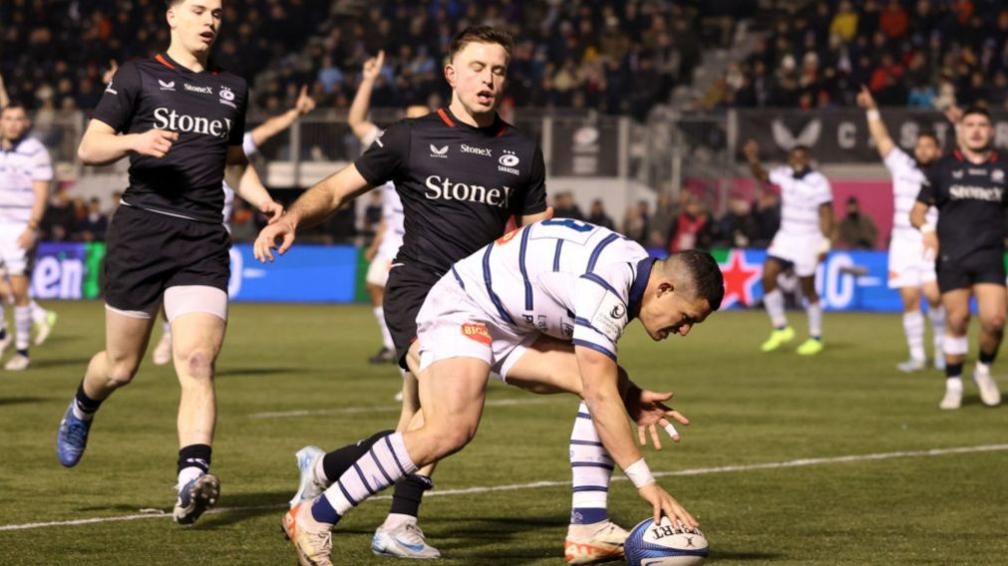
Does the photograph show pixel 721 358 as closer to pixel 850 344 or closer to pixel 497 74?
pixel 850 344

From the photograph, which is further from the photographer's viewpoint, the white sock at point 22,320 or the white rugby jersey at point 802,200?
the white rugby jersey at point 802,200

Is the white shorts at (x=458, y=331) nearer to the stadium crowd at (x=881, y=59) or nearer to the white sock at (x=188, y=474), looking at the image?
the white sock at (x=188, y=474)

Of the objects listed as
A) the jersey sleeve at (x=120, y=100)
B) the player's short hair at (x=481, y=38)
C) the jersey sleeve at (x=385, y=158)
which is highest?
the player's short hair at (x=481, y=38)

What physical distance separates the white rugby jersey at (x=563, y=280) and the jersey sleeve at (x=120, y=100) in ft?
7.33

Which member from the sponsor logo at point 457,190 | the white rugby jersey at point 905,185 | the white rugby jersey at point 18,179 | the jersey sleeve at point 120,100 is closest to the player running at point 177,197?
the jersey sleeve at point 120,100

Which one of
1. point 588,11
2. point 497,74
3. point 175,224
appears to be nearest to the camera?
point 497,74

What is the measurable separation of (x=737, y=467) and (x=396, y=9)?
31.3 meters

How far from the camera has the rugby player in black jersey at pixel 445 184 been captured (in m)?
7.95

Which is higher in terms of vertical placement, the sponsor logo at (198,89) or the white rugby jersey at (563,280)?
the sponsor logo at (198,89)

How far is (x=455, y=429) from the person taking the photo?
6.87 m

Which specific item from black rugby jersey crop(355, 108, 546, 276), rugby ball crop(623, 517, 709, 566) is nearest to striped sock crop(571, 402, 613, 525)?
rugby ball crop(623, 517, 709, 566)

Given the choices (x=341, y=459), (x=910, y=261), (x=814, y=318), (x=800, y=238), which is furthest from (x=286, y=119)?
(x=800, y=238)

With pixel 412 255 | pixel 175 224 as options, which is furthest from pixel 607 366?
pixel 175 224

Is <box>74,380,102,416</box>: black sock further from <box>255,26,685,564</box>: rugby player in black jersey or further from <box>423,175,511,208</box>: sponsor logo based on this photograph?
<box>423,175,511,208</box>: sponsor logo
